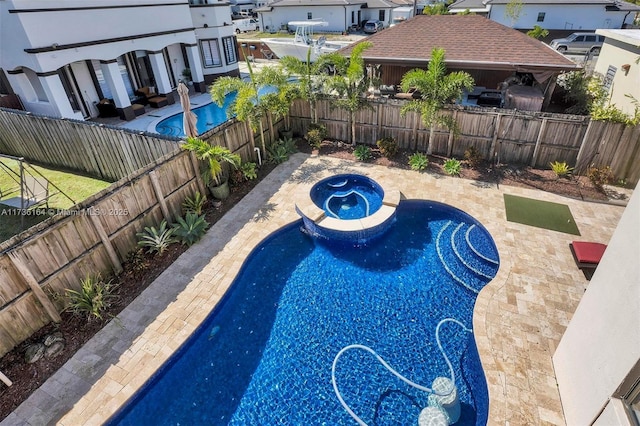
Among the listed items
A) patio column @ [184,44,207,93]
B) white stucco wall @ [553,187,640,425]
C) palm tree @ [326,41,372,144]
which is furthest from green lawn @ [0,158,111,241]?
white stucco wall @ [553,187,640,425]

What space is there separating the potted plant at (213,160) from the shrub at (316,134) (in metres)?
4.47

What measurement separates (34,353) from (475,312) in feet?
31.4

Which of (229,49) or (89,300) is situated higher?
(229,49)

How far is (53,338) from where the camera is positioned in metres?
7.44

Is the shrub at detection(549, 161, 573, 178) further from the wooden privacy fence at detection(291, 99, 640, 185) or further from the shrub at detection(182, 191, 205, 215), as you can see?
the shrub at detection(182, 191, 205, 215)

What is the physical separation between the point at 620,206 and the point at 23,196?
59.8ft

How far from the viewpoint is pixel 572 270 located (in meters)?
8.67

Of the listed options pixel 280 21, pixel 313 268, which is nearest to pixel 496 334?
pixel 313 268

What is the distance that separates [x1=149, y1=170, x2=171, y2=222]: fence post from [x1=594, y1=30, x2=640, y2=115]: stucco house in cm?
1550

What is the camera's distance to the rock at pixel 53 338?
7350 millimetres

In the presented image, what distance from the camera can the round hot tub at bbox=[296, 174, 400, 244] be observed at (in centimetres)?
1054

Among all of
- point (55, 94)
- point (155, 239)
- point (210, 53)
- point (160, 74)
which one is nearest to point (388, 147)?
point (155, 239)

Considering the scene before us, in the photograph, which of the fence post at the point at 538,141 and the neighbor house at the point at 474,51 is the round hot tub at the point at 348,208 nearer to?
the fence post at the point at 538,141

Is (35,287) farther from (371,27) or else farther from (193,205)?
(371,27)
